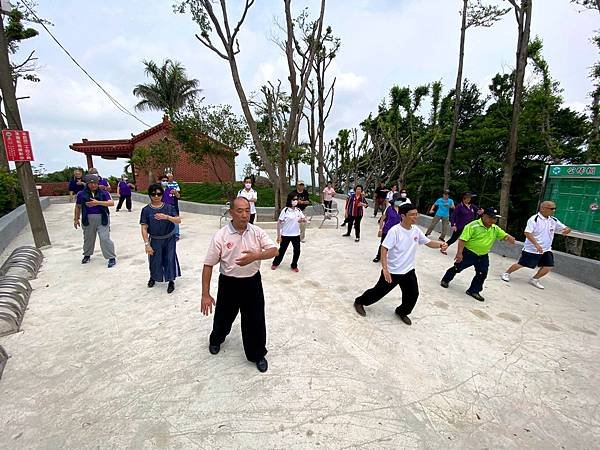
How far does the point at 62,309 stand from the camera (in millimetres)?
3734

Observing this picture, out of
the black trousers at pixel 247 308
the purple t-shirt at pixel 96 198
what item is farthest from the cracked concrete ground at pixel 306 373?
the purple t-shirt at pixel 96 198

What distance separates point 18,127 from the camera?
5.87 meters

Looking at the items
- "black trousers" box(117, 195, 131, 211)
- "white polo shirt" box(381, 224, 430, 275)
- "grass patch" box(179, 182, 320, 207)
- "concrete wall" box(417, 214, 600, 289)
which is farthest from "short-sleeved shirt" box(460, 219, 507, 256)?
"black trousers" box(117, 195, 131, 211)

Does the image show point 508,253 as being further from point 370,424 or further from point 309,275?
point 370,424

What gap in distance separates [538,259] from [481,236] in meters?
1.50

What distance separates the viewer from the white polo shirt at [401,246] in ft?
10.7

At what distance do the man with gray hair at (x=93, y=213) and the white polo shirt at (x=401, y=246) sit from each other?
464cm

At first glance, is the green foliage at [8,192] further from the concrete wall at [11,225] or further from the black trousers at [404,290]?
the black trousers at [404,290]

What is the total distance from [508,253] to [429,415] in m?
6.02

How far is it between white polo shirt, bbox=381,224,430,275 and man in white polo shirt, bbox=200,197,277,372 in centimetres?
156

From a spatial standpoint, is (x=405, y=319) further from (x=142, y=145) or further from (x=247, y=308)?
(x=142, y=145)

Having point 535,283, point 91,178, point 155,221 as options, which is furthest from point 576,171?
point 91,178

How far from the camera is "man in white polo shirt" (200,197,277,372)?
230 cm

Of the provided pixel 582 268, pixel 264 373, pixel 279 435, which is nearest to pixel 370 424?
pixel 279 435
